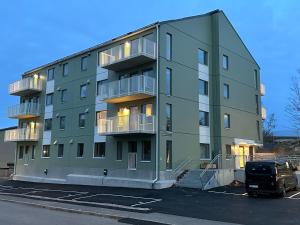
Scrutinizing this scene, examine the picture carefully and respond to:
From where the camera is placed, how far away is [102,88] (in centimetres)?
3050

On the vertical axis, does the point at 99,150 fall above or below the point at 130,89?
below

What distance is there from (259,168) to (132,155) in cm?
1110

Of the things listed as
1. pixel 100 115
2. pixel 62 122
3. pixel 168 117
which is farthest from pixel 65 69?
pixel 168 117

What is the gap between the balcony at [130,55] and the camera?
2689 centimetres

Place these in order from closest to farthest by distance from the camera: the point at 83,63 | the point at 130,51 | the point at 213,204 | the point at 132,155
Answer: the point at 213,204 < the point at 130,51 < the point at 132,155 < the point at 83,63

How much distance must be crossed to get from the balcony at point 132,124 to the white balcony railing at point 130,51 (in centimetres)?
443

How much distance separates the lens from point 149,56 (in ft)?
88.9

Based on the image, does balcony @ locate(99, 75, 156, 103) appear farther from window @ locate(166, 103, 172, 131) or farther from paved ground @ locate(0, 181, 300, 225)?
paved ground @ locate(0, 181, 300, 225)

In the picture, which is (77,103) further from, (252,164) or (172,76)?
(252,164)

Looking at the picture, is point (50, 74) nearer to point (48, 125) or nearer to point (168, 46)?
point (48, 125)

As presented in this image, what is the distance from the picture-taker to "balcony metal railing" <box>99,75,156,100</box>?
2656 cm

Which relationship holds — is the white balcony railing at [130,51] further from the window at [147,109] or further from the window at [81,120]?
the window at [81,120]

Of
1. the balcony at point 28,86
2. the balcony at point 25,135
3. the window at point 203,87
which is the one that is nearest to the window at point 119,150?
the window at point 203,87

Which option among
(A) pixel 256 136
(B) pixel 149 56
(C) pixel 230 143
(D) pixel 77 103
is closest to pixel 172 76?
(B) pixel 149 56
